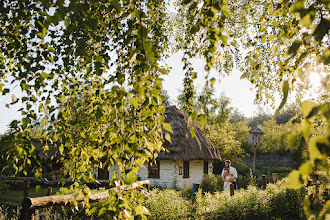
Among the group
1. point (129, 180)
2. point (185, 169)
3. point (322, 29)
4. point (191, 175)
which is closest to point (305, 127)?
point (322, 29)

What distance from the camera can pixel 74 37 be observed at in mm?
2590

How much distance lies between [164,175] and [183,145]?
212cm

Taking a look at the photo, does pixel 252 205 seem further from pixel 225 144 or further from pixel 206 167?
pixel 225 144

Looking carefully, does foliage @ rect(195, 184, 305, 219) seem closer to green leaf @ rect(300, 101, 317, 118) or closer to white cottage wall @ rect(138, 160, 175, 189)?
green leaf @ rect(300, 101, 317, 118)

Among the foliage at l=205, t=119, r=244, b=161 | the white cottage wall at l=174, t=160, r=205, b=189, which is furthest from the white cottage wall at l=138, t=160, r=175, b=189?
the foliage at l=205, t=119, r=244, b=161

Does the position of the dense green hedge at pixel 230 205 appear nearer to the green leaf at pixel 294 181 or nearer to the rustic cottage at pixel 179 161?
the green leaf at pixel 294 181

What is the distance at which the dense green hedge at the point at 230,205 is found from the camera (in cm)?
552

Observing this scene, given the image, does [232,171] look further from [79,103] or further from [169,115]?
[169,115]

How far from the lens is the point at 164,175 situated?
53.0ft

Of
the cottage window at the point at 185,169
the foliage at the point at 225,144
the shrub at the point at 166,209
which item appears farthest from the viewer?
the foliage at the point at 225,144

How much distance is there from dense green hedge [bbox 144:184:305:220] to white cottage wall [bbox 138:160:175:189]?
846cm

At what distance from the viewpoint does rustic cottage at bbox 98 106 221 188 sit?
1599cm

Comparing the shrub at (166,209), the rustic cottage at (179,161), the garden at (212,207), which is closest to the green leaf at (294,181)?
the garden at (212,207)

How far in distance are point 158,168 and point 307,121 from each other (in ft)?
52.0
